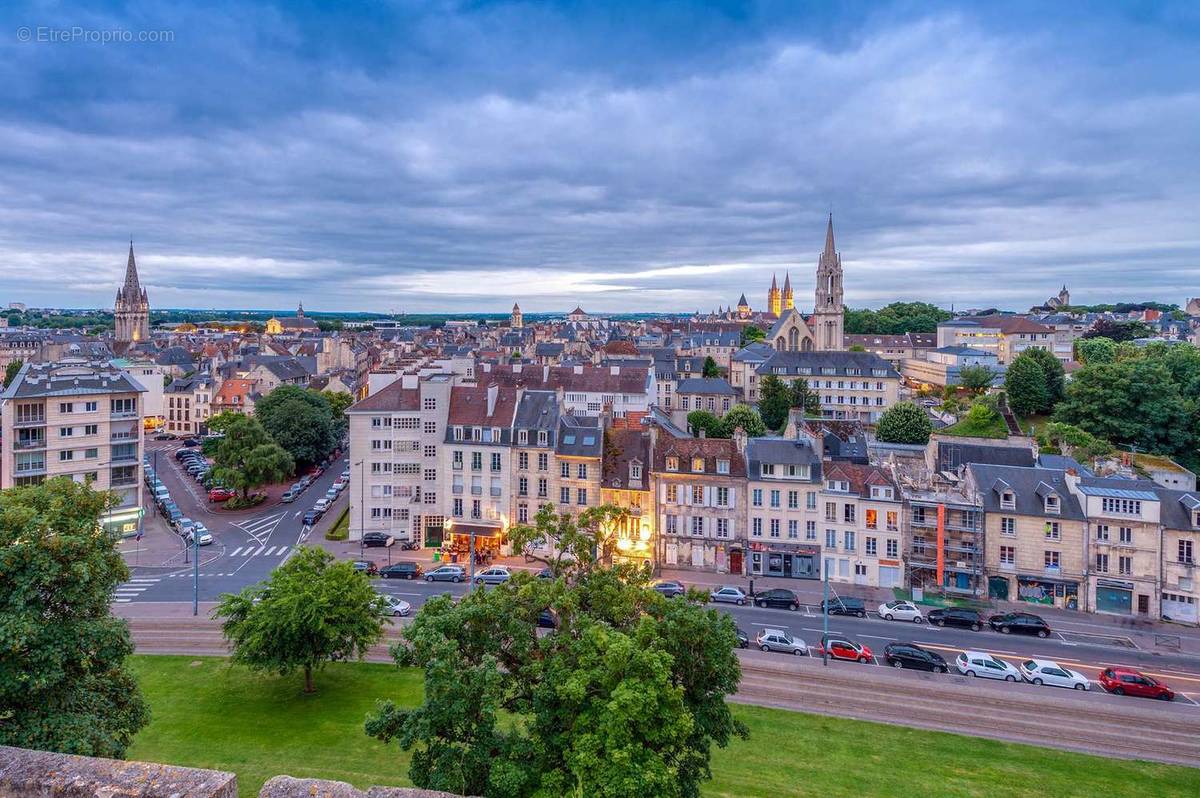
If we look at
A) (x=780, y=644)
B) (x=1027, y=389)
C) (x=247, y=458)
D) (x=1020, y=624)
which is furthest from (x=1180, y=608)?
(x=247, y=458)

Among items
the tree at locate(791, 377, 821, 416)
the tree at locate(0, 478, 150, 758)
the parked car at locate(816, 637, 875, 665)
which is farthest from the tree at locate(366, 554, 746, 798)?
the tree at locate(791, 377, 821, 416)

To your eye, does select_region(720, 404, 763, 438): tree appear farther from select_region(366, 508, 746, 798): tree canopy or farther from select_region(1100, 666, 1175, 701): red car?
select_region(366, 508, 746, 798): tree canopy

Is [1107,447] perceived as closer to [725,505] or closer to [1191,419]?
[1191,419]

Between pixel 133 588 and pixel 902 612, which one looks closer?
pixel 902 612

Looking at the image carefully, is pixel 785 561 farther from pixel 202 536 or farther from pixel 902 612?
pixel 202 536

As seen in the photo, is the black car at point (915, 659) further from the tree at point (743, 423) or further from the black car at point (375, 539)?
the tree at point (743, 423)

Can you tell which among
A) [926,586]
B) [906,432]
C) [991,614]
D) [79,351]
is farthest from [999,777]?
[79,351]

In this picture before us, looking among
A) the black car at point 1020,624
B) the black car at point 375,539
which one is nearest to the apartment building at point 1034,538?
the black car at point 1020,624

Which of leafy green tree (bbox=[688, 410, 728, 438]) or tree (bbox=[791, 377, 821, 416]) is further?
tree (bbox=[791, 377, 821, 416])
